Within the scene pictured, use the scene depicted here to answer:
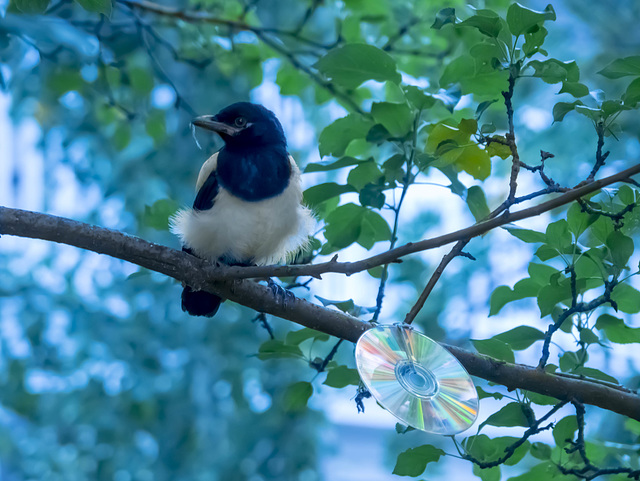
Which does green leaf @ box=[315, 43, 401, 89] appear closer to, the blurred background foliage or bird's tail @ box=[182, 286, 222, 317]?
bird's tail @ box=[182, 286, 222, 317]

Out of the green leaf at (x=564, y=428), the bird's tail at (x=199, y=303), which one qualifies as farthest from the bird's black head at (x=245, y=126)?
the green leaf at (x=564, y=428)

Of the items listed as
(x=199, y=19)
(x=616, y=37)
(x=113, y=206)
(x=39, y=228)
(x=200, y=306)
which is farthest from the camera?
(x=113, y=206)

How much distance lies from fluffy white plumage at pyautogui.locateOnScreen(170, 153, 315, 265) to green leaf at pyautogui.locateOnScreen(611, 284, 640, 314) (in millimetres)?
550

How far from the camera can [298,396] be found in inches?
31.7

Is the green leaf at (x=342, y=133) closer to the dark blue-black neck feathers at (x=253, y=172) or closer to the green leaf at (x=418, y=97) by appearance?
the green leaf at (x=418, y=97)

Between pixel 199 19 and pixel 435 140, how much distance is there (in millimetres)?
709

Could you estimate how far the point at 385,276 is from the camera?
0.78m

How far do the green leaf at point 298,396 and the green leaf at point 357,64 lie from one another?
377mm

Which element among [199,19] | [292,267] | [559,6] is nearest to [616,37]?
[559,6]

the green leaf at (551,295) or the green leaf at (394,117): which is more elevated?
the green leaf at (394,117)

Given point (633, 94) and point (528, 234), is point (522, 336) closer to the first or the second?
point (528, 234)

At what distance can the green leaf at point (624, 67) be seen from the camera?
61 centimetres

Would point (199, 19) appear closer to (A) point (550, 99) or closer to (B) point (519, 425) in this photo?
(B) point (519, 425)

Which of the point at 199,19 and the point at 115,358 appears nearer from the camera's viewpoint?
the point at 199,19
